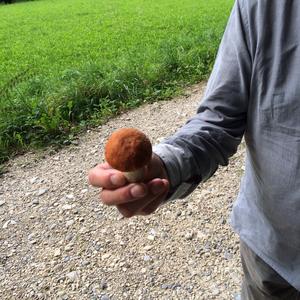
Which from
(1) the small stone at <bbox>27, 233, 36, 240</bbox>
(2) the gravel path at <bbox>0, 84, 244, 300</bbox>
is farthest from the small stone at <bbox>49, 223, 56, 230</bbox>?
(1) the small stone at <bbox>27, 233, 36, 240</bbox>

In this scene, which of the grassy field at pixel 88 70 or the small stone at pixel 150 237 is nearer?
the small stone at pixel 150 237

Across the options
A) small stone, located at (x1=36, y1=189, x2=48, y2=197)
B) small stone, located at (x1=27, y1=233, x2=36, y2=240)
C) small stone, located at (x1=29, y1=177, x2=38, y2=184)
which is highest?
small stone, located at (x1=27, y1=233, x2=36, y2=240)

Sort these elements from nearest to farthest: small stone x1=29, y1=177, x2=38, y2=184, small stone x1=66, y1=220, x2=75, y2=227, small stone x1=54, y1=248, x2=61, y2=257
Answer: small stone x1=54, y1=248, x2=61, y2=257 → small stone x1=66, y1=220, x2=75, y2=227 → small stone x1=29, y1=177, x2=38, y2=184

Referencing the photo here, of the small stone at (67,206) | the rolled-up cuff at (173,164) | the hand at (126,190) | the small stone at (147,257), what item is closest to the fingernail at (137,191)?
the hand at (126,190)

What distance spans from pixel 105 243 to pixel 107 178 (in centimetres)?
219

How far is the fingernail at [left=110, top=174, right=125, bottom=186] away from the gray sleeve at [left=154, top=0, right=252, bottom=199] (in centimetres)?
22

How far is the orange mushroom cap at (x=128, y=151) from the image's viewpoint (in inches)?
38.4

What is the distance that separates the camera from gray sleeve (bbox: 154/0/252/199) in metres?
1.24

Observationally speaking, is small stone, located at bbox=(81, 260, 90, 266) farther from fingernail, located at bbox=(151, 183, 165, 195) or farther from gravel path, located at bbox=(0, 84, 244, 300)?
fingernail, located at bbox=(151, 183, 165, 195)

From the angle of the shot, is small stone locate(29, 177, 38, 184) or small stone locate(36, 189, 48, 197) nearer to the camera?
small stone locate(36, 189, 48, 197)

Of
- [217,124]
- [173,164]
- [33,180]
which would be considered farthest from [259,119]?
[33,180]

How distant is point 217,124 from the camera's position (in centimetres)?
132

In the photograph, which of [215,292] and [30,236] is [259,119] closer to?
[215,292]

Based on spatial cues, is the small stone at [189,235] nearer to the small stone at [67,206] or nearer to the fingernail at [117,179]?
the small stone at [67,206]
